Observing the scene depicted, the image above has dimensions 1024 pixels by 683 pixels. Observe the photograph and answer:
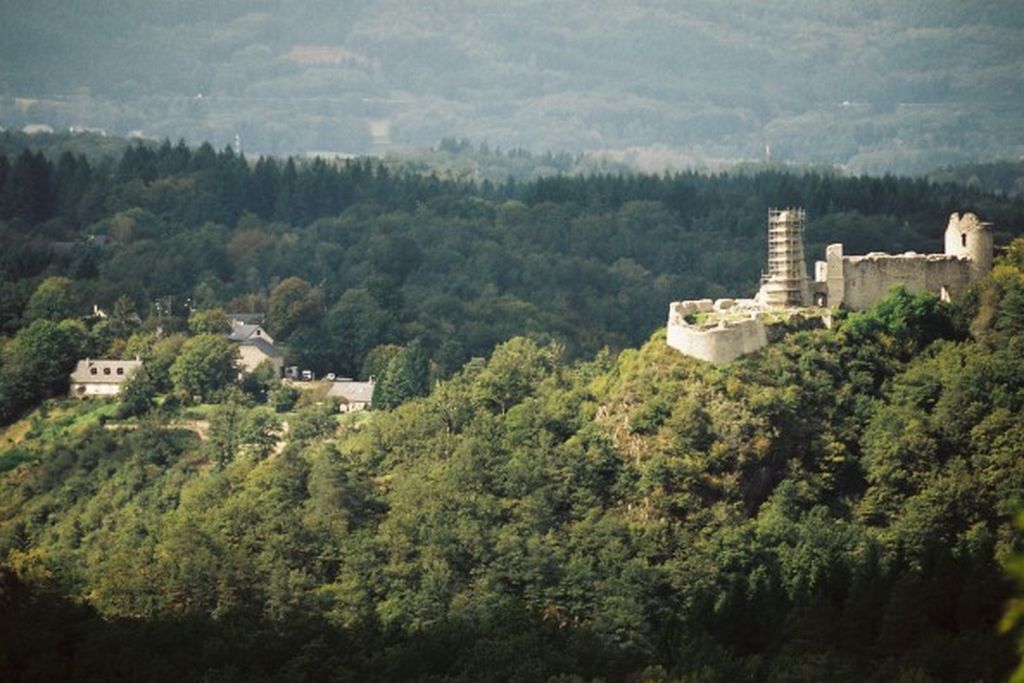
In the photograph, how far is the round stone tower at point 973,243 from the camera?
249 feet

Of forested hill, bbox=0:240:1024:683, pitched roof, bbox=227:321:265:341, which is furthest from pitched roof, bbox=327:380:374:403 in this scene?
forested hill, bbox=0:240:1024:683

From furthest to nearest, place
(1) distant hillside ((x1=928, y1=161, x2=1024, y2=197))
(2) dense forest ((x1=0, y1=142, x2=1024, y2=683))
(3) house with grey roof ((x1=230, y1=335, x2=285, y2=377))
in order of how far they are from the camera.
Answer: (1) distant hillside ((x1=928, y1=161, x2=1024, y2=197))
(3) house with grey roof ((x1=230, y1=335, x2=285, y2=377))
(2) dense forest ((x1=0, y1=142, x2=1024, y2=683))

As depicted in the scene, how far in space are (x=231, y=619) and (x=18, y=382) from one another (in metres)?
30.2

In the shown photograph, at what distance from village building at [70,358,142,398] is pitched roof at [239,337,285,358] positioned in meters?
3.85

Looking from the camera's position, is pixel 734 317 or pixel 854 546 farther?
pixel 734 317

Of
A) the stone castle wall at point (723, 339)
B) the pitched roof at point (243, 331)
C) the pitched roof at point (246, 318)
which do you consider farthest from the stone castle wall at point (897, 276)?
the pitched roof at point (246, 318)

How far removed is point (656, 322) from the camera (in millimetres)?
117375

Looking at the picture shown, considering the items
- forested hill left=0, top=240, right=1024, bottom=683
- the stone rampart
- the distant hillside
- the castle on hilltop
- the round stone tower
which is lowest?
forested hill left=0, top=240, right=1024, bottom=683

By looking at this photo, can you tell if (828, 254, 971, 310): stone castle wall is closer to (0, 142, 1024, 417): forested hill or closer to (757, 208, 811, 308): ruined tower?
(757, 208, 811, 308): ruined tower

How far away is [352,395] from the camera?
94938 millimetres

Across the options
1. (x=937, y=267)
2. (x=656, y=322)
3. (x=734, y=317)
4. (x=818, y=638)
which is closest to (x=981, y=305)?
(x=937, y=267)

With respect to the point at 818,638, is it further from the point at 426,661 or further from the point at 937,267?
the point at 937,267

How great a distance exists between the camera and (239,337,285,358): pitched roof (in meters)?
99.3

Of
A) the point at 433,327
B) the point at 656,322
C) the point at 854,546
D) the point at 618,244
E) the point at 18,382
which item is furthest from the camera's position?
the point at 618,244
